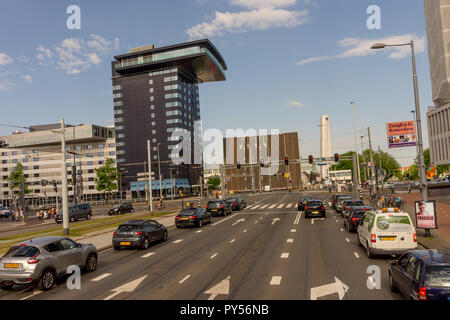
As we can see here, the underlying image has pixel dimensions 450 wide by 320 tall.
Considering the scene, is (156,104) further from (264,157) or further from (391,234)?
(391,234)

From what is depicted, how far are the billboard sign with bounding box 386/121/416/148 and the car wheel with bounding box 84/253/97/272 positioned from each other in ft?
103

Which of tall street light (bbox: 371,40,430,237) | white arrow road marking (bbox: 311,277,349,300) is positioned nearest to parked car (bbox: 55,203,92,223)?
tall street light (bbox: 371,40,430,237)

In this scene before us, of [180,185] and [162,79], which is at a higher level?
[162,79]

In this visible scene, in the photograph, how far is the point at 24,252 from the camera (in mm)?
11352

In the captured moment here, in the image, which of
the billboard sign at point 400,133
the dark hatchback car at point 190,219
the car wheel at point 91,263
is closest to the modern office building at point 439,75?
the billboard sign at point 400,133

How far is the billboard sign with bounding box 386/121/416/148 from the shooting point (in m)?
35.6

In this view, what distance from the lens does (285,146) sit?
359ft

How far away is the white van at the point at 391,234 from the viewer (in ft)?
44.7

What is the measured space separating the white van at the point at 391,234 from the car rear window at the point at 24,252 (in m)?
12.1

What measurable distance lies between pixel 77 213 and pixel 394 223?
37.4 meters

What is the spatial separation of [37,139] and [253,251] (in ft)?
408

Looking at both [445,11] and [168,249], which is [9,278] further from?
[445,11]

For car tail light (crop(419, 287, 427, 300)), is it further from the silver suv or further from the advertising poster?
the advertising poster
